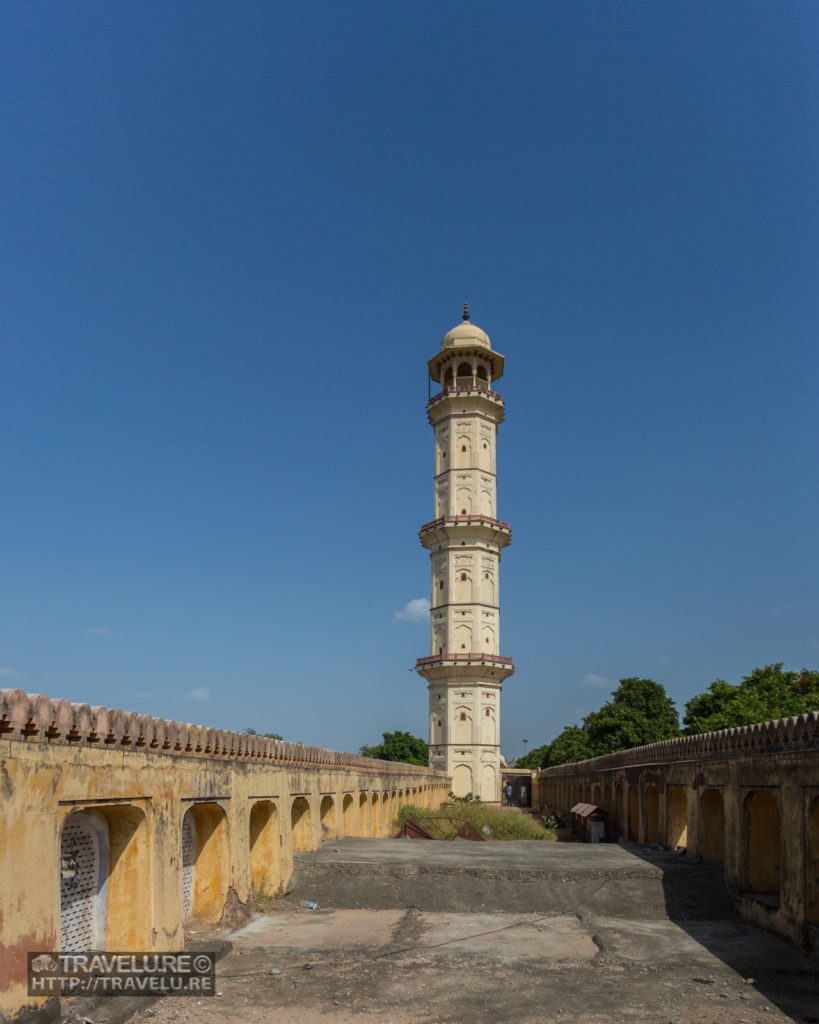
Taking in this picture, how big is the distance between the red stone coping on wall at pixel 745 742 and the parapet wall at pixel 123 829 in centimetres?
1018

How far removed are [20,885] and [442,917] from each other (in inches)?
394

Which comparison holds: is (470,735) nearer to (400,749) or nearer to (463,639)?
(463,639)

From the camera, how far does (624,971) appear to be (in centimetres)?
1276

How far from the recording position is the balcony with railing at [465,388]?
169ft

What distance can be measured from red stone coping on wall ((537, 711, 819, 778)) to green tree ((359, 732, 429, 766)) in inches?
1892

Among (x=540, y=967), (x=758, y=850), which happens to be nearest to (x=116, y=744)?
(x=540, y=967)

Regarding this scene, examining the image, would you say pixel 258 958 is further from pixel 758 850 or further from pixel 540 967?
pixel 758 850

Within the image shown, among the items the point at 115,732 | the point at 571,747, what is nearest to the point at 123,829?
the point at 115,732

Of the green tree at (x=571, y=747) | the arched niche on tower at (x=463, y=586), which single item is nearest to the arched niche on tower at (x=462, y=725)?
the arched niche on tower at (x=463, y=586)

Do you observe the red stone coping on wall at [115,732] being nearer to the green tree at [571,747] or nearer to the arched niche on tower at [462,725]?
the arched niche on tower at [462,725]

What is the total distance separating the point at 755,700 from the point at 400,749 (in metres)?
41.4

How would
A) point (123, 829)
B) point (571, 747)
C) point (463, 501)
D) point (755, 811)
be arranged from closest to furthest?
point (123, 829) → point (755, 811) → point (463, 501) → point (571, 747)

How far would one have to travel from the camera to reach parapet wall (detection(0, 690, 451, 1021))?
9062mm

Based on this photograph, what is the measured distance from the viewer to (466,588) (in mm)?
49688
